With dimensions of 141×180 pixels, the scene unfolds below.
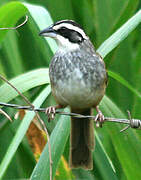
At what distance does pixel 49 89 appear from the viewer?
2.59 meters

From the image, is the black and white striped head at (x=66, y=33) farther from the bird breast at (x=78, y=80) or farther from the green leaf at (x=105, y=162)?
the green leaf at (x=105, y=162)

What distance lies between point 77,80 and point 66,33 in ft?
0.84

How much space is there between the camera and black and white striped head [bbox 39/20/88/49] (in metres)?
2.38

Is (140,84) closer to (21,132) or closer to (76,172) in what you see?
(76,172)

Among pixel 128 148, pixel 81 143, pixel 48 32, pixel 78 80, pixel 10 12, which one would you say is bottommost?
pixel 128 148

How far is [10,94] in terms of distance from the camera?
2379mm

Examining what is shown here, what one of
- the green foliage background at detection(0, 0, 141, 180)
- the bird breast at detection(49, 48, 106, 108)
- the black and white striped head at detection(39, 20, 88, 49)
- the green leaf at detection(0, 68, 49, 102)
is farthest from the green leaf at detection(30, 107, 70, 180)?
the black and white striped head at detection(39, 20, 88, 49)

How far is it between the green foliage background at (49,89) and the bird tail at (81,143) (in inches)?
3.9

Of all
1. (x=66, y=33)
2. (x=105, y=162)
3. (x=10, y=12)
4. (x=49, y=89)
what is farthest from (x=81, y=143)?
(x=10, y=12)

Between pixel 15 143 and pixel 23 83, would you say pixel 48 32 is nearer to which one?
pixel 23 83

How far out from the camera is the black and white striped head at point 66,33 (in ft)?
7.79

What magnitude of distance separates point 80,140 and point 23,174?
78cm

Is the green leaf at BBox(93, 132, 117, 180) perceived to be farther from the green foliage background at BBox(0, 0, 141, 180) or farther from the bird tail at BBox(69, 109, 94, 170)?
the bird tail at BBox(69, 109, 94, 170)

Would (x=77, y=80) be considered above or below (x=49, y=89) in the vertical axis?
below
